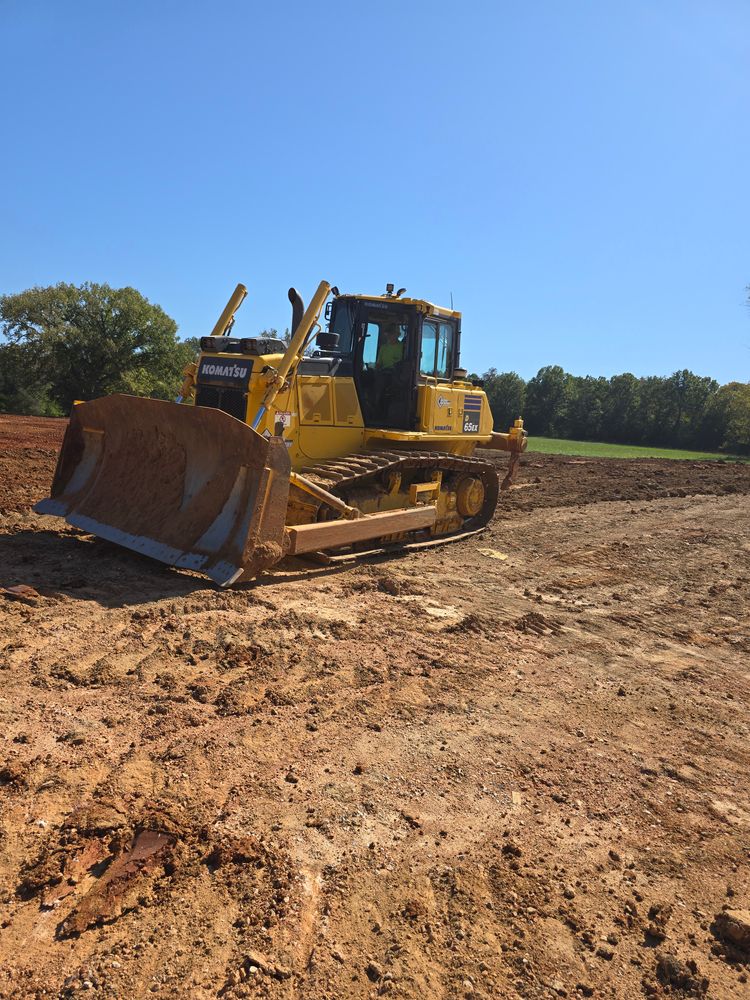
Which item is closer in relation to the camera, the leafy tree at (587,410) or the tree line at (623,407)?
the tree line at (623,407)

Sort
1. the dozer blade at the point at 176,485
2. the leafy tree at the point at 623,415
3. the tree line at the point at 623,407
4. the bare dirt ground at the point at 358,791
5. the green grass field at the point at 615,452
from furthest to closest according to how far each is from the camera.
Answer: the leafy tree at the point at 623,415 → the tree line at the point at 623,407 → the green grass field at the point at 615,452 → the dozer blade at the point at 176,485 → the bare dirt ground at the point at 358,791

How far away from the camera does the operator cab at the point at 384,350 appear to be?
927 centimetres

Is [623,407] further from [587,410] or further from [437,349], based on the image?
[437,349]

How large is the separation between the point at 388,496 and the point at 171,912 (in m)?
6.65

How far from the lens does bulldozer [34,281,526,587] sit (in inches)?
263

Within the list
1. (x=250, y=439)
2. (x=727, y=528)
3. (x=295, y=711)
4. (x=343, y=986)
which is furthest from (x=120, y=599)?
(x=727, y=528)

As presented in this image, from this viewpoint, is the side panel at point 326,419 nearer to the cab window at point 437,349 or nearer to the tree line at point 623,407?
the cab window at point 437,349

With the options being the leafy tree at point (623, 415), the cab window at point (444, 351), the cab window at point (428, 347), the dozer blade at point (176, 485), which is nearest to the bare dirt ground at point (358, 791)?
the dozer blade at point (176, 485)

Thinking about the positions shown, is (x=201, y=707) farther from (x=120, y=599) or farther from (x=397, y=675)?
(x=120, y=599)

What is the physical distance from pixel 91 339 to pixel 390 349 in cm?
3256

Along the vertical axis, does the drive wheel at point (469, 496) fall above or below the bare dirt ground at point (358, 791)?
above

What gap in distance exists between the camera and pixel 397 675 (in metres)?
5.20

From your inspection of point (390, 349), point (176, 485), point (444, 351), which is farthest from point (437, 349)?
point (176, 485)

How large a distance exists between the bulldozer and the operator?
0.04 ft
